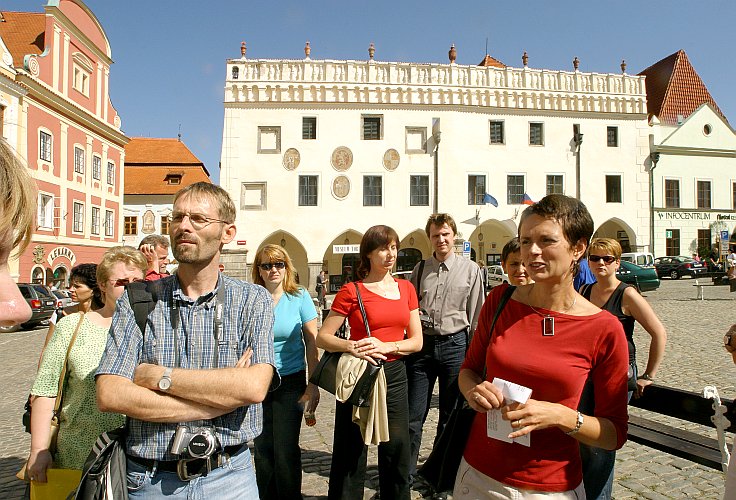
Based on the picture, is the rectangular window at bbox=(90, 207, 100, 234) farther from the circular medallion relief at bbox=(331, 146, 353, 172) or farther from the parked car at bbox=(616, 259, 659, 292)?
the parked car at bbox=(616, 259, 659, 292)

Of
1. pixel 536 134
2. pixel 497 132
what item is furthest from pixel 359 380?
pixel 536 134

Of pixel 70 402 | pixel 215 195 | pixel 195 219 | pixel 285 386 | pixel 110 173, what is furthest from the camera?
pixel 110 173

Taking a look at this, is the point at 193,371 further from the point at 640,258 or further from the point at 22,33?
the point at 22,33

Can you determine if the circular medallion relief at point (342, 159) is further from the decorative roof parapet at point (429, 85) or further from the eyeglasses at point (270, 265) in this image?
the eyeglasses at point (270, 265)

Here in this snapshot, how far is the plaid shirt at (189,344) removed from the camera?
198 centimetres

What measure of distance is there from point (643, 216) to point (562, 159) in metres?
6.40

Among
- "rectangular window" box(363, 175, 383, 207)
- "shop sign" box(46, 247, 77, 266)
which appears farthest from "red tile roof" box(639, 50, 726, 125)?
"shop sign" box(46, 247, 77, 266)

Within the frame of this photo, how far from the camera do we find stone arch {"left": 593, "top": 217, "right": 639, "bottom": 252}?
31.7 meters

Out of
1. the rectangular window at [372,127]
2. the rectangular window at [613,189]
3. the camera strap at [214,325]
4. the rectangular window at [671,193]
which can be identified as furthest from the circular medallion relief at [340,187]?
the camera strap at [214,325]

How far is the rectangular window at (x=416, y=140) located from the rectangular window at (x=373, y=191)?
2.41 metres

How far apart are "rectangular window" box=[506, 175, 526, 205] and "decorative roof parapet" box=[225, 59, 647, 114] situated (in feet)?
13.7

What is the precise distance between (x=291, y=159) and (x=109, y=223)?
1254cm

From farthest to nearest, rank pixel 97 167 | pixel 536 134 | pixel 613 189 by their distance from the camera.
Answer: pixel 613 189
pixel 536 134
pixel 97 167

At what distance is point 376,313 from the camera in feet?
12.3
